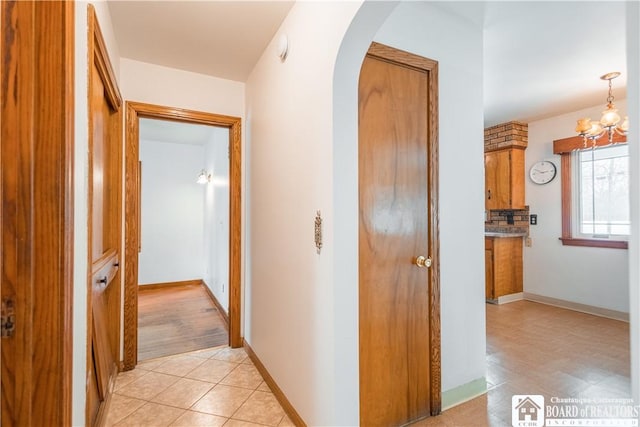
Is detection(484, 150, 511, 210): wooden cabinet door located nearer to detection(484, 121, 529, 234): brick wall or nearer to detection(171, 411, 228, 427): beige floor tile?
detection(484, 121, 529, 234): brick wall

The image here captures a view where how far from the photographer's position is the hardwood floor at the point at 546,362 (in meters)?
1.85

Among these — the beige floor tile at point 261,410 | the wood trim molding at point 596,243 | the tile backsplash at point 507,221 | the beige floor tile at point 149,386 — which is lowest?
the beige floor tile at point 149,386

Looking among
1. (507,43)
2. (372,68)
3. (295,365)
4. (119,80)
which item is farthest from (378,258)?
(119,80)

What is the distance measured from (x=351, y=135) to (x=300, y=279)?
78cm

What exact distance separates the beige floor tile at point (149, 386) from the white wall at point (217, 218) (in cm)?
110

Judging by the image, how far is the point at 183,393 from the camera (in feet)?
6.57

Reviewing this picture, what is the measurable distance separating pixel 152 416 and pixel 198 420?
0.29 m

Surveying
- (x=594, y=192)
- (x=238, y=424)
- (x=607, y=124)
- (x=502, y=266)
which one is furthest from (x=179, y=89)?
(x=594, y=192)

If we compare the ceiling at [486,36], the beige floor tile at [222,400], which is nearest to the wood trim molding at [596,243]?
the ceiling at [486,36]

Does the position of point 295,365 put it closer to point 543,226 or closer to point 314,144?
point 314,144

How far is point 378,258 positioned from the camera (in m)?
1.60

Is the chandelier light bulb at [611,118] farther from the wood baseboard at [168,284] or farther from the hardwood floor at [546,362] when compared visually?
the wood baseboard at [168,284]

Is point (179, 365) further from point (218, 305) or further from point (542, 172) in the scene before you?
point (542, 172)

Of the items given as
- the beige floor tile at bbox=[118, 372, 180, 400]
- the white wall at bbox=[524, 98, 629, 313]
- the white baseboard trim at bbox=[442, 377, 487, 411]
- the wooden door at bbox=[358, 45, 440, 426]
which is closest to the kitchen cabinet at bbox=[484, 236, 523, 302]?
the white wall at bbox=[524, 98, 629, 313]
